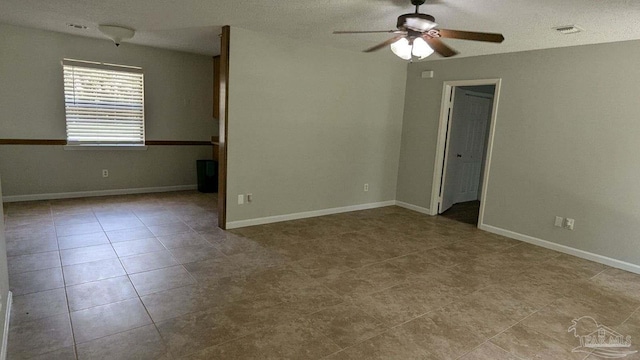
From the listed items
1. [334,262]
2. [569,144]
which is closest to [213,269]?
[334,262]

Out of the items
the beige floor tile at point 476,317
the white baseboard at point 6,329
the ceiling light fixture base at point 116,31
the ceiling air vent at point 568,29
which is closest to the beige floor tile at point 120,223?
the white baseboard at point 6,329

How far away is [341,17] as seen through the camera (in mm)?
3324

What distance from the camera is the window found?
5.26m

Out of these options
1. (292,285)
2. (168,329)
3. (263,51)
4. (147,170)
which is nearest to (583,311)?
(292,285)

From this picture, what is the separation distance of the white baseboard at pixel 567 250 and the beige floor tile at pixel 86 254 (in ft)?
14.8

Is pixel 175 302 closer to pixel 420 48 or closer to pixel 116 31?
pixel 420 48

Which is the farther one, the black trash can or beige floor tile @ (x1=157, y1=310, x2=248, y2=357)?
the black trash can

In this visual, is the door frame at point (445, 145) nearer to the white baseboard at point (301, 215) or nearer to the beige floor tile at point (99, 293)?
the white baseboard at point (301, 215)

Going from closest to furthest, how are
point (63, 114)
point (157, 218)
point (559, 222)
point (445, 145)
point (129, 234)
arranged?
1. point (129, 234)
2. point (559, 222)
3. point (157, 218)
4. point (63, 114)
5. point (445, 145)

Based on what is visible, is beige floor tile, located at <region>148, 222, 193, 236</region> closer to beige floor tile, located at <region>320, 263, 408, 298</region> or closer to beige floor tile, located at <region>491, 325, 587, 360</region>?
beige floor tile, located at <region>320, 263, 408, 298</region>

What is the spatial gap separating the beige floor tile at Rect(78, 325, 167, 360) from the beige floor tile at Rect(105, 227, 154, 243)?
6.20 ft

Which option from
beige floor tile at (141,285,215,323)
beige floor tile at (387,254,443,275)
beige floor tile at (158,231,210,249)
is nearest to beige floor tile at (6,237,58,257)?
beige floor tile at (158,231,210,249)

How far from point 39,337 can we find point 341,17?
3.32 metres

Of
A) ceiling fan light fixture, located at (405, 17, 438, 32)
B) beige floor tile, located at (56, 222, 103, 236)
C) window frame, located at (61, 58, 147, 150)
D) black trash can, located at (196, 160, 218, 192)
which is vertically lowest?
beige floor tile, located at (56, 222, 103, 236)
